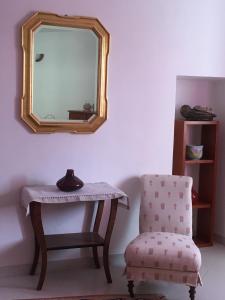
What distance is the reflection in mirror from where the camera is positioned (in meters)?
3.28

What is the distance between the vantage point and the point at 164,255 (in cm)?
289

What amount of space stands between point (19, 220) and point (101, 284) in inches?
31.5

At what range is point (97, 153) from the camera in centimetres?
354

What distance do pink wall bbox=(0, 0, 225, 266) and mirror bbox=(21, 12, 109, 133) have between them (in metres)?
0.07

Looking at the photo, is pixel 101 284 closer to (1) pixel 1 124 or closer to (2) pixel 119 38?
(1) pixel 1 124

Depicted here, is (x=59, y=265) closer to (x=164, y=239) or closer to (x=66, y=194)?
(x=66, y=194)

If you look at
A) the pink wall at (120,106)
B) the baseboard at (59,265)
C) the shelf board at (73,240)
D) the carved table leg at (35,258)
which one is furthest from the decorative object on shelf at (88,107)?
the baseboard at (59,265)

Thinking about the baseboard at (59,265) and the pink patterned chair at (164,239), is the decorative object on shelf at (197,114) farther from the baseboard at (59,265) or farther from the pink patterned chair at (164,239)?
the baseboard at (59,265)

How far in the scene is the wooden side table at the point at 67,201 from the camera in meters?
3.04

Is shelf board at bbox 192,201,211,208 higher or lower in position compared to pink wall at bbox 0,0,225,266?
lower

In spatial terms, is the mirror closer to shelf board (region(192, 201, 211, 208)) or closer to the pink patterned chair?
the pink patterned chair

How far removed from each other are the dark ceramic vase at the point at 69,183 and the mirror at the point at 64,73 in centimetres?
41

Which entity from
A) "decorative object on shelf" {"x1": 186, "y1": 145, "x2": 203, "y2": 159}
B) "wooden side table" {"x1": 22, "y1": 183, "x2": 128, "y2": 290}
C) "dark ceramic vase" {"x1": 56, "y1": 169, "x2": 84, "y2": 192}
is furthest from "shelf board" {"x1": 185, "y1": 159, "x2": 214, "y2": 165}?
"dark ceramic vase" {"x1": 56, "y1": 169, "x2": 84, "y2": 192}

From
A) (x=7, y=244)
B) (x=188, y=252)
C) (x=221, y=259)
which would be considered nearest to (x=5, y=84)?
(x=7, y=244)
